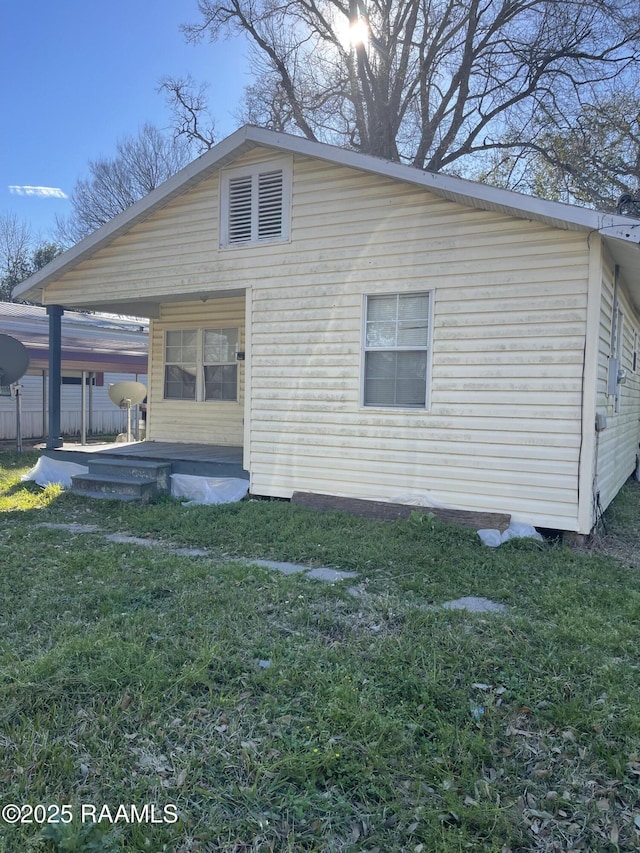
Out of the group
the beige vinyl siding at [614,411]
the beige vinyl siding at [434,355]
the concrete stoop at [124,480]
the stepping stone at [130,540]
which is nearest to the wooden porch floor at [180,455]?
the concrete stoop at [124,480]

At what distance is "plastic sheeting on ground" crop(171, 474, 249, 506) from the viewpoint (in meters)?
7.90

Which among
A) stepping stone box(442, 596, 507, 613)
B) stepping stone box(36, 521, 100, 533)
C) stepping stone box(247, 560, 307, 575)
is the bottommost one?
stepping stone box(36, 521, 100, 533)

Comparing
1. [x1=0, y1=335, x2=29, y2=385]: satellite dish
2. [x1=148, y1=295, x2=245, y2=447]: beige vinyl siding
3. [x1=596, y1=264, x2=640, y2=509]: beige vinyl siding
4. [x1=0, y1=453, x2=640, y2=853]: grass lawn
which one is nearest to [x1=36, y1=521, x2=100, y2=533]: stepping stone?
[x1=0, y1=453, x2=640, y2=853]: grass lawn

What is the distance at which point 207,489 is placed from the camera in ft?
26.5

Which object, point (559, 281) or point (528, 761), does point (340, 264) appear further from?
point (528, 761)

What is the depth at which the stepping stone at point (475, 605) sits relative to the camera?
→ 4.21 m

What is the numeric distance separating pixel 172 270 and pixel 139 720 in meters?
6.54

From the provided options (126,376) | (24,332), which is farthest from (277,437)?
(126,376)

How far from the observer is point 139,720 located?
284cm

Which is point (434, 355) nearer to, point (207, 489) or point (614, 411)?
point (614, 411)

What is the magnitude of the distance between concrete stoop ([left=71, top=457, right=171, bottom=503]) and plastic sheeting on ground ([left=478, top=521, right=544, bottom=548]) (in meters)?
4.23

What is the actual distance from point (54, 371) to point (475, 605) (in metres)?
7.50

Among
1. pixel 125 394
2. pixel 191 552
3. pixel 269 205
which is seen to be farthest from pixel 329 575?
pixel 125 394

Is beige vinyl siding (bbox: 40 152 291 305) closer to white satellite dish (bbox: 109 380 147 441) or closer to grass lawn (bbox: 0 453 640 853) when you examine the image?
white satellite dish (bbox: 109 380 147 441)
